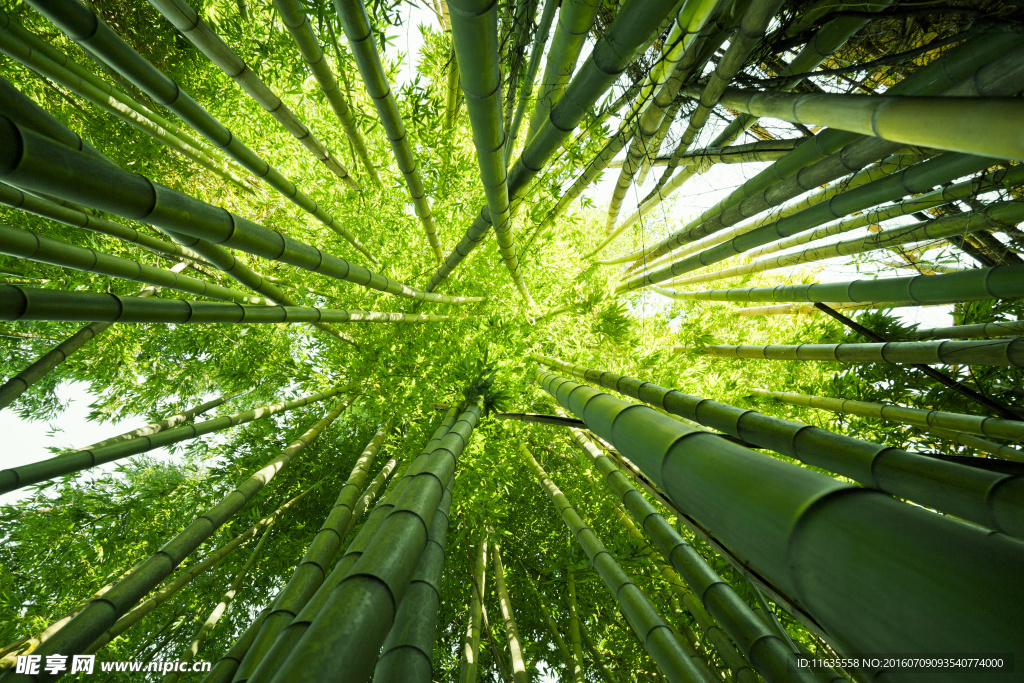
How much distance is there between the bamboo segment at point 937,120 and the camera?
2.95 feet

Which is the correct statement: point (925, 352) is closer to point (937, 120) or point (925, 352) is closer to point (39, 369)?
point (937, 120)

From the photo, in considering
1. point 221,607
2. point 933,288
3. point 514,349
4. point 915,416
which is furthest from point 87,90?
point 915,416

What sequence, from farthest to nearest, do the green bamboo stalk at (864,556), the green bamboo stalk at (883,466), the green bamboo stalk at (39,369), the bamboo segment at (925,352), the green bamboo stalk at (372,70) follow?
1. the green bamboo stalk at (39,369)
2. the bamboo segment at (925,352)
3. the green bamboo stalk at (372,70)
4. the green bamboo stalk at (883,466)
5. the green bamboo stalk at (864,556)

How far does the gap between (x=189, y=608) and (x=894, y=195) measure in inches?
277

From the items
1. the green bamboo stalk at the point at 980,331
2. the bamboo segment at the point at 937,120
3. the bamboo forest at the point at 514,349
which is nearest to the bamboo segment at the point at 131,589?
the bamboo forest at the point at 514,349

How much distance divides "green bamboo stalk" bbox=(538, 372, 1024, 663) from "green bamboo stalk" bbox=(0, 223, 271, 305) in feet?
8.30

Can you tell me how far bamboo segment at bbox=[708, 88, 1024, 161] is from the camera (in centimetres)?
90

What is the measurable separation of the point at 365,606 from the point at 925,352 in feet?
12.9

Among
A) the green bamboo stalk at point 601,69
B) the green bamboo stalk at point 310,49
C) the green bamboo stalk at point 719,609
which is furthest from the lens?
the green bamboo stalk at point 310,49

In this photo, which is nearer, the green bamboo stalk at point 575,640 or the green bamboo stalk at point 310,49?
the green bamboo stalk at point 310,49

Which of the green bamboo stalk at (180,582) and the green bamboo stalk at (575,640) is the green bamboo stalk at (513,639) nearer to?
the green bamboo stalk at (575,640)

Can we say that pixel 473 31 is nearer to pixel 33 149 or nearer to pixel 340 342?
pixel 33 149

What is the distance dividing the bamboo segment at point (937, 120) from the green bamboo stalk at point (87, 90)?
3878 millimetres

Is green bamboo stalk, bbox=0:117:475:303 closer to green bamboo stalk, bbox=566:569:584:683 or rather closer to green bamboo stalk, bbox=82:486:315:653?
green bamboo stalk, bbox=82:486:315:653
